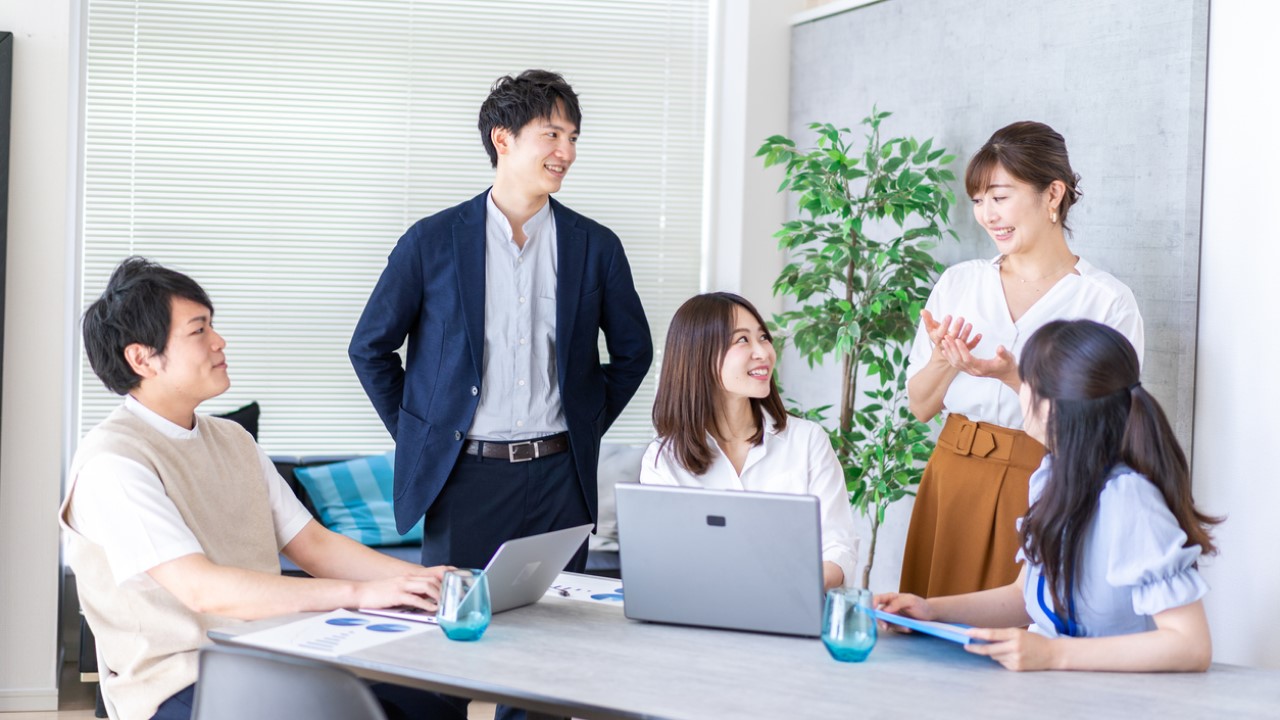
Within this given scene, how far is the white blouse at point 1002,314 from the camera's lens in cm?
276

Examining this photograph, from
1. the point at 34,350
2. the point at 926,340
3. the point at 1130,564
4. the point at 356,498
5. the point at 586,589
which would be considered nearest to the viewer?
the point at 1130,564

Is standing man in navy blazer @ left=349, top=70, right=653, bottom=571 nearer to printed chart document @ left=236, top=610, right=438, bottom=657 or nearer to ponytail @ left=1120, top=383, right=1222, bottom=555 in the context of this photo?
printed chart document @ left=236, top=610, right=438, bottom=657

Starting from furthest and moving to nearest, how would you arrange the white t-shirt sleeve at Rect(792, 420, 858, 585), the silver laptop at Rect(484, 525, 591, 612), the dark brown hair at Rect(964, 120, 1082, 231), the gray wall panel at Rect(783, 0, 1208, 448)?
the gray wall panel at Rect(783, 0, 1208, 448) → the dark brown hair at Rect(964, 120, 1082, 231) → the white t-shirt sleeve at Rect(792, 420, 858, 585) → the silver laptop at Rect(484, 525, 591, 612)

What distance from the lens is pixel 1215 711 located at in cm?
166

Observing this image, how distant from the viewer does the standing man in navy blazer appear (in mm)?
2928

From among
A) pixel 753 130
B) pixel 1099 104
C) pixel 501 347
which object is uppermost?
pixel 753 130

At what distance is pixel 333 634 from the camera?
6.36 ft

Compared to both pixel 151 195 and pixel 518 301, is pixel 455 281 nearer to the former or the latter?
pixel 518 301

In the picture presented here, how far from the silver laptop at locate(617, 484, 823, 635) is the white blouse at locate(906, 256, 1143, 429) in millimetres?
1013

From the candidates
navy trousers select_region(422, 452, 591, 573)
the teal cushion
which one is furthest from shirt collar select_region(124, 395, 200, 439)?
the teal cushion

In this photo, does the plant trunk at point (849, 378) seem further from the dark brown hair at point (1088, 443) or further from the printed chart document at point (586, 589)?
the dark brown hair at point (1088, 443)

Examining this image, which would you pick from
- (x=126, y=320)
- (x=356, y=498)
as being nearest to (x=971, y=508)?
(x=126, y=320)

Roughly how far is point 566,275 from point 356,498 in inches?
73.0

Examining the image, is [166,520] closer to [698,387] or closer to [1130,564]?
[698,387]
